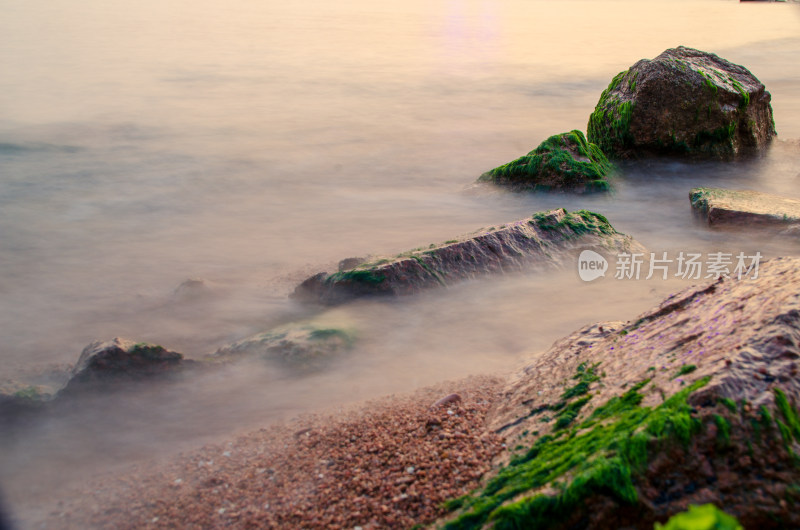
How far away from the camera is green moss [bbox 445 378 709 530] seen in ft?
6.63

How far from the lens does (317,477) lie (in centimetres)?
277

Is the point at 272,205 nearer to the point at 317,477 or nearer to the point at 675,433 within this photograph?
the point at 317,477

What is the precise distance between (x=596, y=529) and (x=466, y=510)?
52 centimetres

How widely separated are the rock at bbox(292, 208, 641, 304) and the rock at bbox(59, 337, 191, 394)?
4.32ft

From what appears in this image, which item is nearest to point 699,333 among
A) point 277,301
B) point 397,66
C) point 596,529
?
point 596,529

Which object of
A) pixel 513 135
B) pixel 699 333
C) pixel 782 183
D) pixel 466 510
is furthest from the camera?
pixel 513 135

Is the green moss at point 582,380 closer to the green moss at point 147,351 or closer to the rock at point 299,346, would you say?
the rock at point 299,346

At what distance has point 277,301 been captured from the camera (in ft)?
16.7

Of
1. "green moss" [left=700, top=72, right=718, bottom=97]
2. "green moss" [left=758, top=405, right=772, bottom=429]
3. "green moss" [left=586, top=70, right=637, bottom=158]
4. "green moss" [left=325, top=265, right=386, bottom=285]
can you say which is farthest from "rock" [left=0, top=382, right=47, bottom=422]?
"green moss" [left=700, top=72, right=718, bottom=97]

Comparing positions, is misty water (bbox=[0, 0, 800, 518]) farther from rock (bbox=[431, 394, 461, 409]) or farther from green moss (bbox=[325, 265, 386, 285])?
rock (bbox=[431, 394, 461, 409])

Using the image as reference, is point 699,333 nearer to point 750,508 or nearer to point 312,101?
point 750,508

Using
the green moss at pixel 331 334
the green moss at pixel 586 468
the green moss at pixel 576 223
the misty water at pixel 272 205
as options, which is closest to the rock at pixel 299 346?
the green moss at pixel 331 334

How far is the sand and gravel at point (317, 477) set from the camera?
2.55 m

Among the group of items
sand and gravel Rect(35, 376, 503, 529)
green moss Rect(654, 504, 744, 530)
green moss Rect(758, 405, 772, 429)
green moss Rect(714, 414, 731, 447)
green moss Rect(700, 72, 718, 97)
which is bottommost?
sand and gravel Rect(35, 376, 503, 529)
